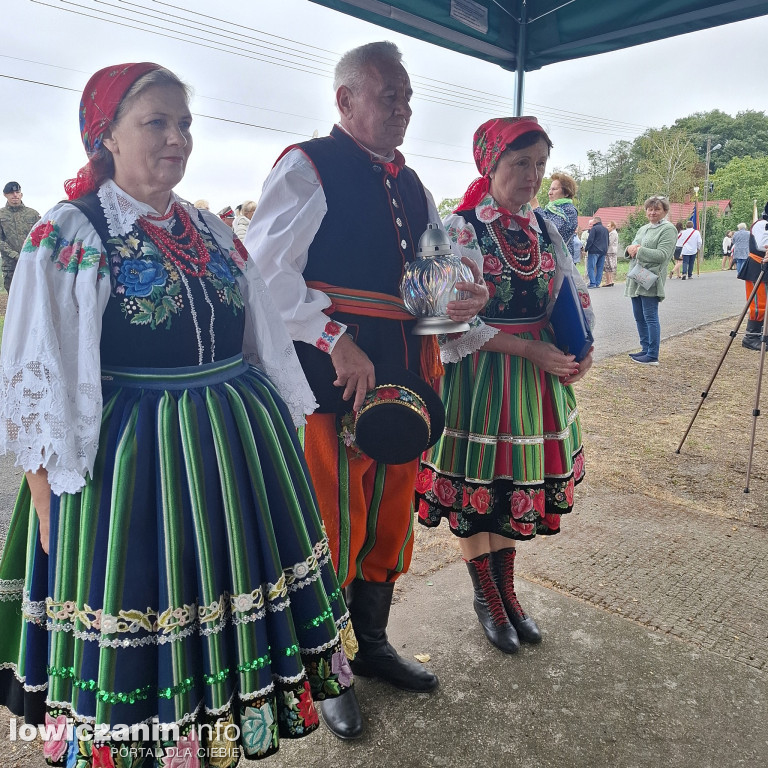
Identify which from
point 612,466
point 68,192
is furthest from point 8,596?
point 612,466

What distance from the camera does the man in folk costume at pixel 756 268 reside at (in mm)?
5926

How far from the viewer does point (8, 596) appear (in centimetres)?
148

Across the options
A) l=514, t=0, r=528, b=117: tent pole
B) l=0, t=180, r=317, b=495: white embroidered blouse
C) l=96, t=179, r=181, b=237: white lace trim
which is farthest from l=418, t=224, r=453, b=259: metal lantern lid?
l=514, t=0, r=528, b=117: tent pole

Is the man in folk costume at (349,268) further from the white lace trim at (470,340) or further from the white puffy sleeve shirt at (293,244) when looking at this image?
the white lace trim at (470,340)

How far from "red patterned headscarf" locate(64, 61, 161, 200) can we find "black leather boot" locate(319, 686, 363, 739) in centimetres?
156

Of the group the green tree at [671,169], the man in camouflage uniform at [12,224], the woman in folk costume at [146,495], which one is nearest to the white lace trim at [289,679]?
the woman in folk costume at [146,495]

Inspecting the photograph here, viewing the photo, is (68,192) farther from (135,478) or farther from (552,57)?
(552,57)

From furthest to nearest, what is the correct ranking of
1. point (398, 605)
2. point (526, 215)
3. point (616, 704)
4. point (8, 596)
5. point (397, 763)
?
point (398, 605) → point (526, 215) → point (616, 704) → point (397, 763) → point (8, 596)

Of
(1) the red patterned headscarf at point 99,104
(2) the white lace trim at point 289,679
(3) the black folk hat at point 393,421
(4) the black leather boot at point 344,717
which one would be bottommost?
(4) the black leather boot at point 344,717

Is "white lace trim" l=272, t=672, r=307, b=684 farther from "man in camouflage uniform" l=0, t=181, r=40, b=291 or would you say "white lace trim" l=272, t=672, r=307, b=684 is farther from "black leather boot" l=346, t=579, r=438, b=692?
"man in camouflage uniform" l=0, t=181, r=40, b=291

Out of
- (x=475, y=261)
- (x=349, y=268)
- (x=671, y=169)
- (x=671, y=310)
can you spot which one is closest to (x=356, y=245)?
(x=349, y=268)

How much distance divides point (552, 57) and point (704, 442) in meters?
3.15

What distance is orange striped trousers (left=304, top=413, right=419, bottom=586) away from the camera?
1.97 meters

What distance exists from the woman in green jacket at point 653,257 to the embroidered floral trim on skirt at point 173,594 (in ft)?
22.9
